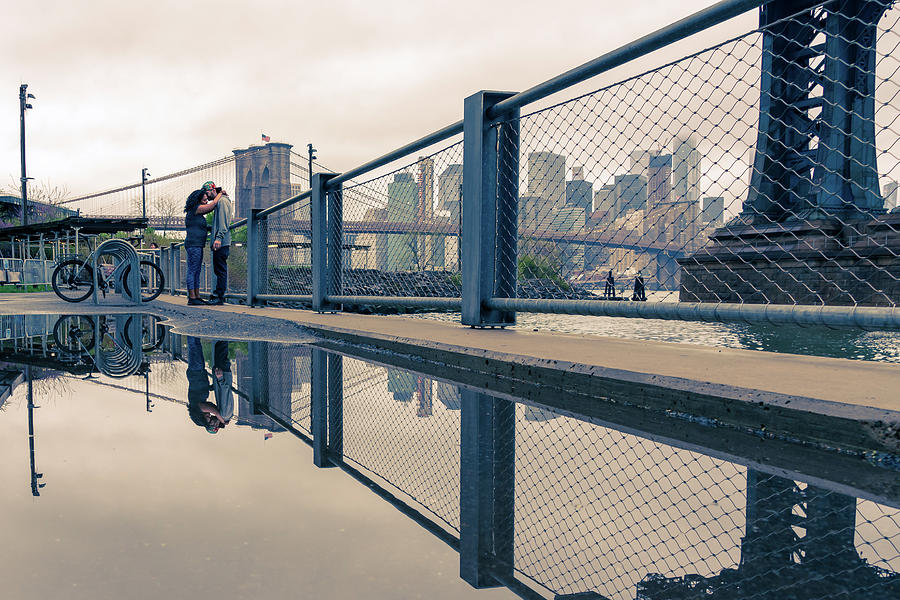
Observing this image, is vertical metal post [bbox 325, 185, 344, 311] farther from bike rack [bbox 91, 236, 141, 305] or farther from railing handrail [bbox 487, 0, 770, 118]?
bike rack [bbox 91, 236, 141, 305]

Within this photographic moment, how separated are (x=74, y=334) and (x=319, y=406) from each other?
4093mm

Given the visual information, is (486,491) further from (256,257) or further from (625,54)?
(256,257)

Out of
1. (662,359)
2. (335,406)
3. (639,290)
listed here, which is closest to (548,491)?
(335,406)

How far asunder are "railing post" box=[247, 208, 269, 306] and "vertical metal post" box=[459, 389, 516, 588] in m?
7.32

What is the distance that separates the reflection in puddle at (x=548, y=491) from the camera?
1.20m

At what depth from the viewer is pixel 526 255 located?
184 inches

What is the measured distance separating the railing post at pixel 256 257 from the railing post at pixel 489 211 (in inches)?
218

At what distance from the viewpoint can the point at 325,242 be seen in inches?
286

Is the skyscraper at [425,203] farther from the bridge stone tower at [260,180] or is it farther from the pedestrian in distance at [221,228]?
the bridge stone tower at [260,180]

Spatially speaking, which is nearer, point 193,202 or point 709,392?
point 709,392

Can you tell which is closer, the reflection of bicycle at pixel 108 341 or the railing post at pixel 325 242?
the reflection of bicycle at pixel 108 341

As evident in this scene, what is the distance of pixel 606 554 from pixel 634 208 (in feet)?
8.73

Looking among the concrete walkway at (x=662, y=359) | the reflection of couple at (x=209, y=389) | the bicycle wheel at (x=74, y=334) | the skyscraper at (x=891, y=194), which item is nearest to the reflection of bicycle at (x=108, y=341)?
the bicycle wheel at (x=74, y=334)

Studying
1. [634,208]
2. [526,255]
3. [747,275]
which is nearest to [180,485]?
[634,208]
